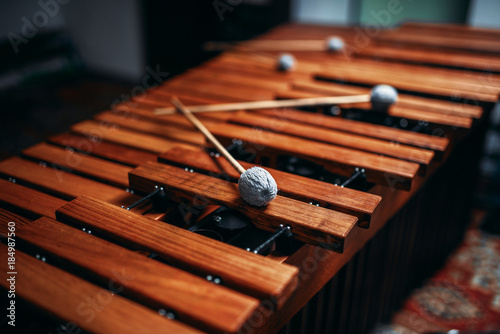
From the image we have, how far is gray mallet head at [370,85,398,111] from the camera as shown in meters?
2.22

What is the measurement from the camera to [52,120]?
5.63m

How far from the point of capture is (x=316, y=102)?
Answer: 2365 mm

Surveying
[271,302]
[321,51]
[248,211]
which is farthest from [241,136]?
[321,51]

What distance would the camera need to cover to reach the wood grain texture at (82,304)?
42.5 inches

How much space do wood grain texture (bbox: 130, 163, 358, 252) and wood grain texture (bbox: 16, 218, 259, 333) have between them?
358 mm

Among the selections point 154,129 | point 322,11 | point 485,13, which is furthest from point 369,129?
point 322,11

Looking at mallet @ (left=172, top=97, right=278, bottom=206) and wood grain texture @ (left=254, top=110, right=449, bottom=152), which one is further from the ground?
mallet @ (left=172, top=97, right=278, bottom=206)

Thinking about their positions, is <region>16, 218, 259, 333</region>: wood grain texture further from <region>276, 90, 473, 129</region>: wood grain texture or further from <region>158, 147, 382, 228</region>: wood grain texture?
<region>276, 90, 473, 129</region>: wood grain texture

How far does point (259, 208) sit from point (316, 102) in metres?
1.01

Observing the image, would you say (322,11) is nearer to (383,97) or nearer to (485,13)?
(485,13)

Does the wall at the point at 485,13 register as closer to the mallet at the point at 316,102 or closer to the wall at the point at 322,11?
the wall at the point at 322,11

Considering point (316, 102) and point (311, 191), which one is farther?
point (316, 102)

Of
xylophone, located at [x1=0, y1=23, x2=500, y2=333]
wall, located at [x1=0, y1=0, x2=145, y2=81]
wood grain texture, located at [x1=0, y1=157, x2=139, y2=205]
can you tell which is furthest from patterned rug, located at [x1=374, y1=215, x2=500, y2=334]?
wall, located at [x1=0, y1=0, x2=145, y2=81]

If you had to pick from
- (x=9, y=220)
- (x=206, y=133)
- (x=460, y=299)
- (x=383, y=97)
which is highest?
(x=383, y=97)
